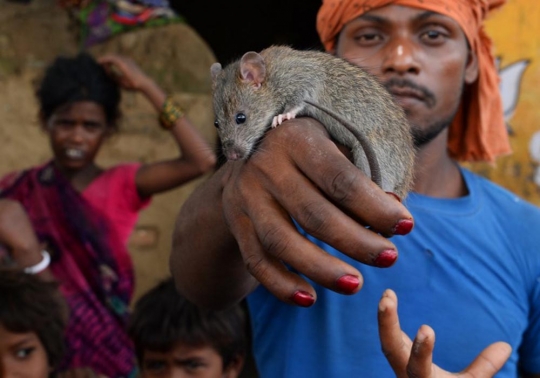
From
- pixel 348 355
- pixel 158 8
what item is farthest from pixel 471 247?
pixel 158 8

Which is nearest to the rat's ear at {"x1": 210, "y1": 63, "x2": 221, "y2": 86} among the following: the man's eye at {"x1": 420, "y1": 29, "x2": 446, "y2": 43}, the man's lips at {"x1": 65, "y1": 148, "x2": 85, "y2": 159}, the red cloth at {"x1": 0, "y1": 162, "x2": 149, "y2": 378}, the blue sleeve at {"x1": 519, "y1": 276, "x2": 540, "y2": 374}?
the man's eye at {"x1": 420, "y1": 29, "x2": 446, "y2": 43}

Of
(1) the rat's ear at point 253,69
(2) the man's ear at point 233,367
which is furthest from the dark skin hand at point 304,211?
(2) the man's ear at point 233,367

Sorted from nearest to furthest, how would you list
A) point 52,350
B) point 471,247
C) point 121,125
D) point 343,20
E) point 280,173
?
point 280,173, point 471,247, point 343,20, point 52,350, point 121,125

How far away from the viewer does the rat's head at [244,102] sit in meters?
1.79

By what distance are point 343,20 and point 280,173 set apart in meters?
1.02

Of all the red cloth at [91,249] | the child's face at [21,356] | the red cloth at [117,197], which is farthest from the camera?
the red cloth at [117,197]

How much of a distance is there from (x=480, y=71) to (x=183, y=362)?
Result: 1.46 m

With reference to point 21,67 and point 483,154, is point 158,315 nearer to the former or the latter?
point 483,154

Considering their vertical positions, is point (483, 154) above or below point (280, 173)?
below

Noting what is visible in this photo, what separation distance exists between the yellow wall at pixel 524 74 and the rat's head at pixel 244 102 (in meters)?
2.47

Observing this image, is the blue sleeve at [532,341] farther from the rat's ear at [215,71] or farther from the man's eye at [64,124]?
the man's eye at [64,124]

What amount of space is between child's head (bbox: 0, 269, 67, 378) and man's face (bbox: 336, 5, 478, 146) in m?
1.45

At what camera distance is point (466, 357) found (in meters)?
2.05

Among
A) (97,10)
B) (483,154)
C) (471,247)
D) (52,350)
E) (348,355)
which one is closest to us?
(348,355)
